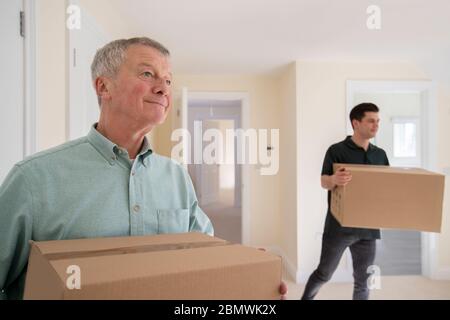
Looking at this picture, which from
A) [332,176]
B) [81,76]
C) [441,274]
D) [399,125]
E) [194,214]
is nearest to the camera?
[194,214]

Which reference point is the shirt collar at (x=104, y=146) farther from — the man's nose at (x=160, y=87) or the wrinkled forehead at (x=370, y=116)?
the wrinkled forehead at (x=370, y=116)

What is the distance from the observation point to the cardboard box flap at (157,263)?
1.57 feet

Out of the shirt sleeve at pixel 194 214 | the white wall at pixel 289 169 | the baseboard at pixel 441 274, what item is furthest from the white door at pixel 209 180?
the shirt sleeve at pixel 194 214

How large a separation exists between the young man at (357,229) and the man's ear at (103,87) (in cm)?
153

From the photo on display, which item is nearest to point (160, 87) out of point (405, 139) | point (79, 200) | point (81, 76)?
point (79, 200)

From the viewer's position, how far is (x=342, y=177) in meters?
1.78

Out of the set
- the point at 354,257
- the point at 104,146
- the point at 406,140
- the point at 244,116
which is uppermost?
the point at 244,116

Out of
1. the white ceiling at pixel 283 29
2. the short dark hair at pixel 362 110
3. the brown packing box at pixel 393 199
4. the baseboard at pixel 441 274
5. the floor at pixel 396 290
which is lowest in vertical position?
the floor at pixel 396 290

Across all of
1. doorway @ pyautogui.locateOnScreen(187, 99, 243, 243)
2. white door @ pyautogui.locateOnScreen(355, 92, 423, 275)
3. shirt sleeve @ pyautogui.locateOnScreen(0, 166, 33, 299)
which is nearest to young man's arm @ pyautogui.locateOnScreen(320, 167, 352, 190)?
shirt sleeve @ pyautogui.locateOnScreen(0, 166, 33, 299)

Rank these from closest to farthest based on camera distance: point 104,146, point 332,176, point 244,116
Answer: point 104,146 → point 332,176 → point 244,116

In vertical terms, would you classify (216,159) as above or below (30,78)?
below

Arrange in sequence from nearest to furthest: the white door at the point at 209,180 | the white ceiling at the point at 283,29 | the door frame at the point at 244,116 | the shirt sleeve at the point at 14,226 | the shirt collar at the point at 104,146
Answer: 1. the shirt sleeve at the point at 14,226
2. the shirt collar at the point at 104,146
3. the white ceiling at the point at 283,29
4. the door frame at the point at 244,116
5. the white door at the point at 209,180

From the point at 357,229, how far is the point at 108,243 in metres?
1.82

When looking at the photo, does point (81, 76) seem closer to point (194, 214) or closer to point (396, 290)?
point (194, 214)
